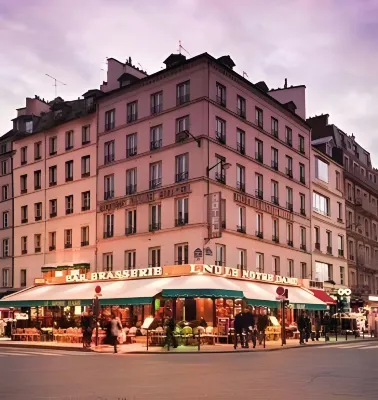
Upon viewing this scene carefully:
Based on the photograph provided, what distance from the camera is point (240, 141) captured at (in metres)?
38.5

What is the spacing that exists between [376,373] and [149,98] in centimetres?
2589

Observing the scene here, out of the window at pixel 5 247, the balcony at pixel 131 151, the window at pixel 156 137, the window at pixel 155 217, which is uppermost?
the window at pixel 156 137

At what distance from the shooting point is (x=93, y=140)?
4159 cm

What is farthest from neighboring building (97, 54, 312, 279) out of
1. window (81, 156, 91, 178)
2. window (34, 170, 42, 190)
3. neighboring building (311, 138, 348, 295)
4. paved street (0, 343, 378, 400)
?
paved street (0, 343, 378, 400)

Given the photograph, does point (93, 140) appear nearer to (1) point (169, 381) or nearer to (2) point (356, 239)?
(2) point (356, 239)

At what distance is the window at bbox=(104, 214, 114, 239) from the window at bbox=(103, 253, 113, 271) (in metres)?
1.10

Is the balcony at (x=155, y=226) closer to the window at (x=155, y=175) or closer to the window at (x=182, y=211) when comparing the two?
the window at (x=182, y=211)

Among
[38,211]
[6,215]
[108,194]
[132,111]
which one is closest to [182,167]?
[132,111]

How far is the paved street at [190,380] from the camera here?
36.5ft

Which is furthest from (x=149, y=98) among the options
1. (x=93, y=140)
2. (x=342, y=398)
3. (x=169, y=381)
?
(x=342, y=398)

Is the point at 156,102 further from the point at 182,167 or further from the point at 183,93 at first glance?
the point at 182,167

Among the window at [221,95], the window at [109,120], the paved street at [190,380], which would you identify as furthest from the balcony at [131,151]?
the paved street at [190,380]

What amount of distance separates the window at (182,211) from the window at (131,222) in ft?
11.3

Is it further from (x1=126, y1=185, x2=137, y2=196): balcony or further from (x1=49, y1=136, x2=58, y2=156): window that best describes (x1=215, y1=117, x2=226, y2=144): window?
(x1=49, y1=136, x2=58, y2=156): window
